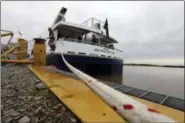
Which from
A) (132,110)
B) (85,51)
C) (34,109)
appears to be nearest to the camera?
(132,110)

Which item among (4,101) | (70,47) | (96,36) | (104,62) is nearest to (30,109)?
(4,101)

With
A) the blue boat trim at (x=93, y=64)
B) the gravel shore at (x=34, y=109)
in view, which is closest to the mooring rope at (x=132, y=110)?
the gravel shore at (x=34, y=109)

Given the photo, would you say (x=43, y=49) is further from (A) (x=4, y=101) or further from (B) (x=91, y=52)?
(A) (x=4, y=101)

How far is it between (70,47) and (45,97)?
24.4ft

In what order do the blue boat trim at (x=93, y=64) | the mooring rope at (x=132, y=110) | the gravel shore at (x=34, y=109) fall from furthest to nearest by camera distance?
the blue boat trim at (x=93, y=64)
the gravel shore at (x=34, y=109)
the mooring rope at (x=132, y=110)

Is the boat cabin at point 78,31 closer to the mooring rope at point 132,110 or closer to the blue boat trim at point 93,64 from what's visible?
the blue boat trim at point 93,64

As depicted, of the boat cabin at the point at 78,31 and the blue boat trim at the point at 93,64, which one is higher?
the boat cabin at the point at 78,31

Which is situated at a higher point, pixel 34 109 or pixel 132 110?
pixel 132 110

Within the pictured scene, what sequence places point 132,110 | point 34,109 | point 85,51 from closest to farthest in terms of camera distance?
point 132,110, point 34,109, point 85,51

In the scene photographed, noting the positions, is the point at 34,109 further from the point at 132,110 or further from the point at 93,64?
the point at 93,64

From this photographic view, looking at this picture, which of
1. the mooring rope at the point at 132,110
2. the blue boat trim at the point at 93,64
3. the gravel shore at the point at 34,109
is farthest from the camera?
the blue boat trim at the point at 93,64

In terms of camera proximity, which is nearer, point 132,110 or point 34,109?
point 132,110

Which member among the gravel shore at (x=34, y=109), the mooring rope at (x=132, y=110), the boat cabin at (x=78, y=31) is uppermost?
the boat cabin at (x=78, y=31)

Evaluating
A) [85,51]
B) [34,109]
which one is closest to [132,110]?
[34,109]
